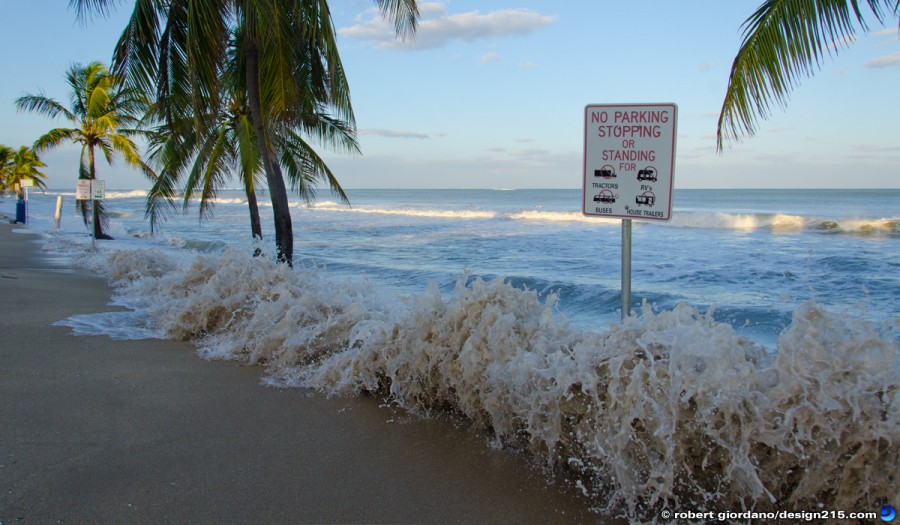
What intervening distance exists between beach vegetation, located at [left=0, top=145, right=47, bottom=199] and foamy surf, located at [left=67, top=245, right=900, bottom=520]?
43.2 metres

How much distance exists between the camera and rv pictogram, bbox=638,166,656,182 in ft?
12.3

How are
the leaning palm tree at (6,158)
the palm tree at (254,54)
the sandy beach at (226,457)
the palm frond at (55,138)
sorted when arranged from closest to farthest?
the sandy beach at (226,457)
the palm tree at (254,54)
the palm frond at (55,138)
the leaning palm tree at (6,158)

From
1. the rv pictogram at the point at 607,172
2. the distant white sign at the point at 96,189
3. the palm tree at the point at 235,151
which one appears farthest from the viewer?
the distant white sign at the point at 96,189

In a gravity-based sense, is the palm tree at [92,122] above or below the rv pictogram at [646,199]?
above

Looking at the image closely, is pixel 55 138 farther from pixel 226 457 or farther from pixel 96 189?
pixel 226 457

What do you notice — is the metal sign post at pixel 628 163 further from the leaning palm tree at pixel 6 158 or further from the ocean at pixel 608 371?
the leaning palm tree at pixel 6 158

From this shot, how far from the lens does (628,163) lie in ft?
12.6

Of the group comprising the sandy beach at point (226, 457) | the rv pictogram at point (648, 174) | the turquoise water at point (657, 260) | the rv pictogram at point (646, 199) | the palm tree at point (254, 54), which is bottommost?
the sandy beach at point (226, 457)

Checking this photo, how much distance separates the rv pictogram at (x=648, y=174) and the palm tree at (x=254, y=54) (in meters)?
6.15

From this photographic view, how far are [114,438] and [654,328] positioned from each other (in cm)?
343

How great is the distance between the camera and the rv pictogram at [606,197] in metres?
3.90

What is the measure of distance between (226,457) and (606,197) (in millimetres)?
2932

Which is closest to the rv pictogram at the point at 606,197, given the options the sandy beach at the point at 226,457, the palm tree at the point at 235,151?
the sandy beach at the point at 226,457

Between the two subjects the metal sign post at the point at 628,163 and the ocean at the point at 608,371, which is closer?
the ocean at the point at 608,371
